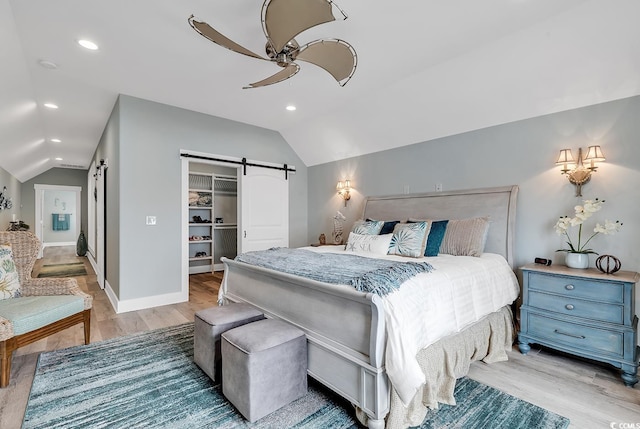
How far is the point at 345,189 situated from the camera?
512 cm

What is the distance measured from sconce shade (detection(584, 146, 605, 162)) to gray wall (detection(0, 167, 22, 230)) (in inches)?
371

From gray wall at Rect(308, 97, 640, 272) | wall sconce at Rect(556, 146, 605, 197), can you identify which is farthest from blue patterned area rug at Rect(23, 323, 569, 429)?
wall sconce at Rect(556, 146, 605, 197)

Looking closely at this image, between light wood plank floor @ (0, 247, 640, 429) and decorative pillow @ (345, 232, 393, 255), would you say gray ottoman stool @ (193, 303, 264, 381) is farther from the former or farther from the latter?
decorative pillow @ (345, 232, 393, 255)

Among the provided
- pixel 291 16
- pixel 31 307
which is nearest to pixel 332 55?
pixel 291 16

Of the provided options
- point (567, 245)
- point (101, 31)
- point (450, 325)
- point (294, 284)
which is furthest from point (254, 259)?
point (567, 245)

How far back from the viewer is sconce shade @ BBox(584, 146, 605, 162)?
265 cm

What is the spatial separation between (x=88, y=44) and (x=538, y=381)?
15.4 ft

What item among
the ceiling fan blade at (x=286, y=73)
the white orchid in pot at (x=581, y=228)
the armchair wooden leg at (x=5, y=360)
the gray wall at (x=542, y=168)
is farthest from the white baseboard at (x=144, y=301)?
the white orchid in pot at (x=581, y=228)

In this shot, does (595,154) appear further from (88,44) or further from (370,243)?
(88,44)

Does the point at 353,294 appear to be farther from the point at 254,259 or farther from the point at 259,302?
the point at 254,259

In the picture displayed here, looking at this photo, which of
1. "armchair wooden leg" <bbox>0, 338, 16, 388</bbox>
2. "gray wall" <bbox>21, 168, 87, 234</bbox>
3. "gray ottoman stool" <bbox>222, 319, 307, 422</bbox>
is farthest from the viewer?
"gray wall" <bbox>21, 168, 87, 234</bbox>

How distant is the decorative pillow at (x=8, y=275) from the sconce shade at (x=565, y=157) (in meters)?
5.15

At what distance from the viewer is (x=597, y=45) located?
2.41m

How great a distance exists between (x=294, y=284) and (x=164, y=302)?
9.01ft
